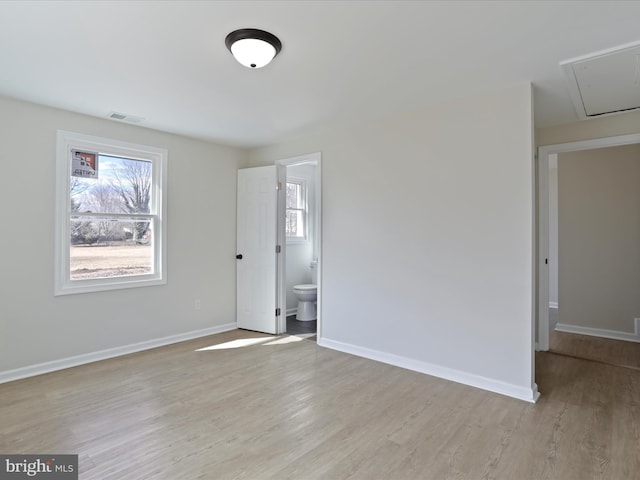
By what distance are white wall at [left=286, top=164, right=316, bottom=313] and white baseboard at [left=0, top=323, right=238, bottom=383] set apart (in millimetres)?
1294

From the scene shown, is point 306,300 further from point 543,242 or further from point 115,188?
point 543,242

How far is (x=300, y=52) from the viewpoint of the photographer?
232 centimetres

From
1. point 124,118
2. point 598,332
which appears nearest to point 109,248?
point 124,118

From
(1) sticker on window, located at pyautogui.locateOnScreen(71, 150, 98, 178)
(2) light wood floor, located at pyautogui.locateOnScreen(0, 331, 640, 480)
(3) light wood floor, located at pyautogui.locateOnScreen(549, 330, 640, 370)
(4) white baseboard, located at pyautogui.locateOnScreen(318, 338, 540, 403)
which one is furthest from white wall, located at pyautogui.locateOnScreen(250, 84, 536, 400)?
(1) sticker on window, located at pyautogui.locateOnScreen(71, 150, 98, 178)

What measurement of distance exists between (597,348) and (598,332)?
64 centimetres

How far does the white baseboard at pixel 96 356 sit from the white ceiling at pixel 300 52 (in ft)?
7.76

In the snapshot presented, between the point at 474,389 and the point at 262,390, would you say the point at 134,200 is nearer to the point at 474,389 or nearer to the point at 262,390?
the point at 262,390

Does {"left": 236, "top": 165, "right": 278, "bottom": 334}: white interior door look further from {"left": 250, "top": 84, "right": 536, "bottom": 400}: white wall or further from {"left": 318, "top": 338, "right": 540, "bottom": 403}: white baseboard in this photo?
{"left": 318, "top": 338, "right": 540, "bottom": 403}: white baseboard

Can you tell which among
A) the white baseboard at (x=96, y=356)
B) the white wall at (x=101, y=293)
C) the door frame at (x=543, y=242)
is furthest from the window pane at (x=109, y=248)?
the door frame at (x=543, y=242)

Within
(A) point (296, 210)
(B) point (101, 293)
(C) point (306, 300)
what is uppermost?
(A) point (296, 210)

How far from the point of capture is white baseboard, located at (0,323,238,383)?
124 inches

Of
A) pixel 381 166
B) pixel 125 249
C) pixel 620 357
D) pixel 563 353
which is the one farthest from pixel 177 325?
pixel 620 357

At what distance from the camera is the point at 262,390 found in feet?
9.62

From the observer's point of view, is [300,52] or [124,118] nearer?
[300,52]
